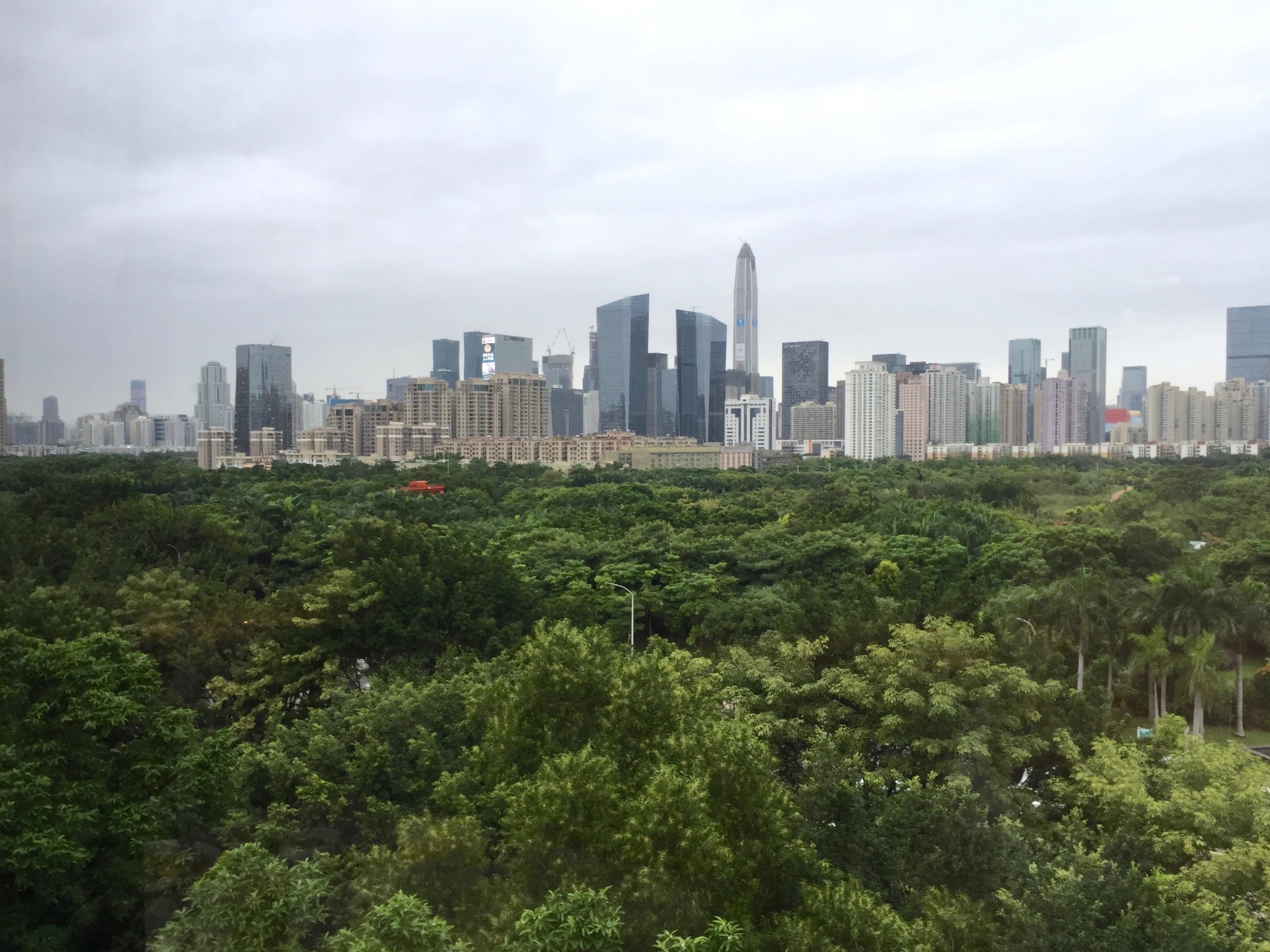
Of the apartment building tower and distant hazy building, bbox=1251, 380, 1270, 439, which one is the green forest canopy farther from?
the apartment building tower

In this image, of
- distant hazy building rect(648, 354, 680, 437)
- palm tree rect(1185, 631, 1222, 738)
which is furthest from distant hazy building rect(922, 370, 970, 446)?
palm tree rect(1185, 631, 1222, 738)

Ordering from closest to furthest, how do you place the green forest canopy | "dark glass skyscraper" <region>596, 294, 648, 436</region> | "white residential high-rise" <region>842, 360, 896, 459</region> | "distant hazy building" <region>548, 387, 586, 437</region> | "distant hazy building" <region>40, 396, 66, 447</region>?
the green forest canopy → "distant hazy building" <region>40, 396, 66, 447</region> → "white residential high-rise" <region>842, 360, 896, 459</region> → "distant hazy building" <region>548, 387, 586, 437</region> → "dark glass skyscraper" <region>596, 294, 648, 436</region>

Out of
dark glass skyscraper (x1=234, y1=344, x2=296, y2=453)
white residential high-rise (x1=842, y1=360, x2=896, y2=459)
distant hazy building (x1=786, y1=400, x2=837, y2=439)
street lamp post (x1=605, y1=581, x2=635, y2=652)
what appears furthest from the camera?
distant hazy building (x1=786, y1=400, x2=837, y2=439)

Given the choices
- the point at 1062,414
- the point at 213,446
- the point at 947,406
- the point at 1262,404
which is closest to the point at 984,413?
the point at 1062,414

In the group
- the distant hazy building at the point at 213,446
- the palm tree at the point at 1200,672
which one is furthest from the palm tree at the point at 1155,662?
the distant hazy building at the point at 213,446

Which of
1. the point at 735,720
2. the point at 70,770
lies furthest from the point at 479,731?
the point at 70,770

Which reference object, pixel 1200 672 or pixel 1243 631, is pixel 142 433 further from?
pixel 1243 631
